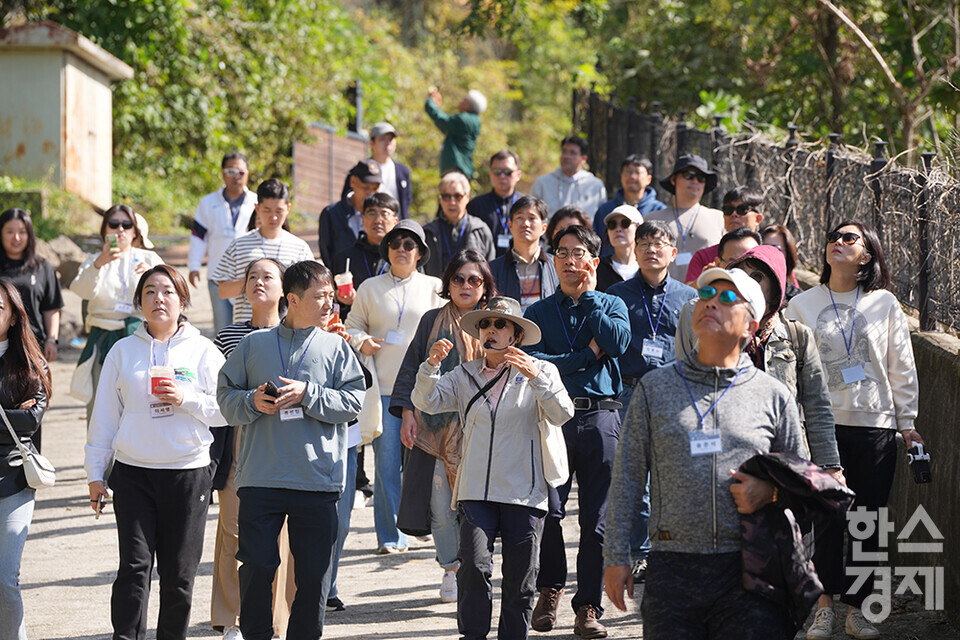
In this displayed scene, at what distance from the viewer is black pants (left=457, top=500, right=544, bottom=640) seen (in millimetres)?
5809

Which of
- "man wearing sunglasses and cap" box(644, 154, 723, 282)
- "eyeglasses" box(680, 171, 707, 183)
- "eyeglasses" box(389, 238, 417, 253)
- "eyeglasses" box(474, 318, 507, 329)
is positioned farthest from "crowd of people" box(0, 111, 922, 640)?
"eyeglasses" box(680, 171, 707, 183)

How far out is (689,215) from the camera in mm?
9281

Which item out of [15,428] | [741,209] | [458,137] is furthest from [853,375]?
[458,137]

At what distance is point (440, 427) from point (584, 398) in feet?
2.71

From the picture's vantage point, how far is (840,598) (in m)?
6.54

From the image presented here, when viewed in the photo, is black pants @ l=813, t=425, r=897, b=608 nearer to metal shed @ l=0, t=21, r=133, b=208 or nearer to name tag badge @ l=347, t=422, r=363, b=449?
name tag badge @ l=347, t=422, r=363, b=449

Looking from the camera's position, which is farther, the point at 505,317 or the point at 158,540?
the point at 505,317

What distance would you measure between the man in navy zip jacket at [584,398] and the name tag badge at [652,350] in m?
0.33

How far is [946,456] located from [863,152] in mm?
3226

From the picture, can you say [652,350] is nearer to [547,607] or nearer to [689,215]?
[547,607]

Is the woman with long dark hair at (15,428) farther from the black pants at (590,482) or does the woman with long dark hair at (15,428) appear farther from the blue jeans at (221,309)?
the blue jeans at (221,309)

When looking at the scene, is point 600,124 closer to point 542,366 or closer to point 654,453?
point 542,366

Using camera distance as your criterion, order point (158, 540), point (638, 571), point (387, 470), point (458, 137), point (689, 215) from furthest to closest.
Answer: point (458, 137) → point (689, 215) → point (387, 470) → point (638, 571) → point (158, 540)

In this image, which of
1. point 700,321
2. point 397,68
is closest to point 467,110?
point 700,321
